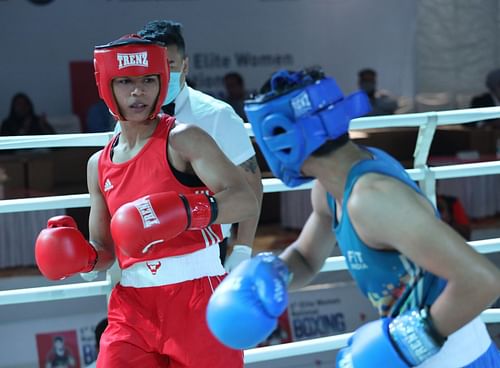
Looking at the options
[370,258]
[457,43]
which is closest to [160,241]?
[370,258]

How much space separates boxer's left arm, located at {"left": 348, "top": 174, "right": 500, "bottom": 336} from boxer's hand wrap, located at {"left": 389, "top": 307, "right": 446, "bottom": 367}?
16 millimetres

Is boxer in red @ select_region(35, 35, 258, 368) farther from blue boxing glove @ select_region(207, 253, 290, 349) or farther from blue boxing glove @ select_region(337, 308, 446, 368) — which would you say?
blue boxing glove @ select_region(337, 308, 446, 368)

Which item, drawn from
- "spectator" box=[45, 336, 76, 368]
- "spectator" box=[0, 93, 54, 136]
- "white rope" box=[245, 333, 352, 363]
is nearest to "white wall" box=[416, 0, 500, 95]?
"spectator" box=[0, 93, 54, 136]

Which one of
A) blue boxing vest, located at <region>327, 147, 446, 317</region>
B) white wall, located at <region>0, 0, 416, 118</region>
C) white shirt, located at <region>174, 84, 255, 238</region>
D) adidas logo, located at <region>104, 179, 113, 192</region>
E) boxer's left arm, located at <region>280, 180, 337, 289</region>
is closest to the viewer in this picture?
blue boxing vest, located at <region>327, 147, 446, 317</region>

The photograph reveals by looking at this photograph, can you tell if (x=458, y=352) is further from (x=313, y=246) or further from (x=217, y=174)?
(x=217, y=174)

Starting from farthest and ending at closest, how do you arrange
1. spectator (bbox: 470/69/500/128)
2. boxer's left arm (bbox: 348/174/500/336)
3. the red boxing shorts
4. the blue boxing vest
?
spectator (bbox: 470/69/500/128) < the red boxing shorts < the blue boxing vest < boxer's left arm (bbox: 348/174/500/336)

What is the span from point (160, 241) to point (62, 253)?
12.6 inches

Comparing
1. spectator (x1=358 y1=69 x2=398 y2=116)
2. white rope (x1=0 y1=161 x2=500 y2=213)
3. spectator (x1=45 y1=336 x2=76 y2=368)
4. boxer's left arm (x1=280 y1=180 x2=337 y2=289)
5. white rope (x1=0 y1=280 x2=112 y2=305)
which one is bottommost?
spectator (x1=45 y1=336 x2=76 y2=368)

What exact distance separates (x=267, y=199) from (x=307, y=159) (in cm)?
477

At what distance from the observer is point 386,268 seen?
184 cm

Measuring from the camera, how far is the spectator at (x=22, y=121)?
684 cm

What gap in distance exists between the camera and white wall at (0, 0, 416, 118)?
7629 millimetres

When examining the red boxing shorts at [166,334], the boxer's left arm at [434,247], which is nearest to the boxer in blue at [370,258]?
the boxer's left arm at [434,247]

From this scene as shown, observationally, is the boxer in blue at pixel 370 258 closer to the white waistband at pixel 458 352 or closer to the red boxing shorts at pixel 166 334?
the white waistband at pixel 458 352
